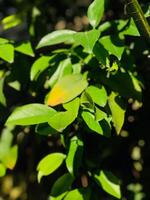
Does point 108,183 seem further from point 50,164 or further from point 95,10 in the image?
point 95,10

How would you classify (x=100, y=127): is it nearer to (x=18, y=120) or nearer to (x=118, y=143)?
(x=18, y=120)

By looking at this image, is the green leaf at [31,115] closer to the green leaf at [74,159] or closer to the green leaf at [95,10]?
the green leaf at [74,159]

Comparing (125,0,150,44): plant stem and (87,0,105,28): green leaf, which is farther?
(87,0,105,28): green leaf

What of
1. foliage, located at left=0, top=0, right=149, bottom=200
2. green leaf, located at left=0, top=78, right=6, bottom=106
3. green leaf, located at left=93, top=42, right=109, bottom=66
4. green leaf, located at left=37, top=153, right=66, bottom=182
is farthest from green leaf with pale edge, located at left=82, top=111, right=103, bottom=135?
green leaf, located at left=0, top=78, right=6, bottom=106

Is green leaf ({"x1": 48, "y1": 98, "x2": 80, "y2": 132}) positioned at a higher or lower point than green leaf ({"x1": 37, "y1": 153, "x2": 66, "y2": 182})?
higher

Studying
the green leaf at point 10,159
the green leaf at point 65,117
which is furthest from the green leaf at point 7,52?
the green leaf at point 10,159

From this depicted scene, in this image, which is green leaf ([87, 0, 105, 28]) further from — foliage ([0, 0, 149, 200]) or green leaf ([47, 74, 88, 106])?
green leaf ([47, 74, 88, 106])
